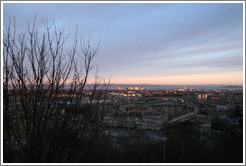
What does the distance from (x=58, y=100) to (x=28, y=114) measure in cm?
27

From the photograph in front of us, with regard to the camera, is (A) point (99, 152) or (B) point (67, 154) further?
(A) point (99, 152)

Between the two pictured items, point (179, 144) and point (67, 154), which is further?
point (179, 144)

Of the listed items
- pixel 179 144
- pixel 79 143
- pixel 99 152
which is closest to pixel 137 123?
pixel 179 144

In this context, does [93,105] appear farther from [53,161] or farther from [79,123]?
[53,161]

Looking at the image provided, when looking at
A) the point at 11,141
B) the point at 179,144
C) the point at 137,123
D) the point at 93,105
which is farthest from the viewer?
the point at 137,123

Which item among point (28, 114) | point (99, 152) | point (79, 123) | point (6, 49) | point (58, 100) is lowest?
point (99, 152)

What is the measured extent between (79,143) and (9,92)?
2.55 feet

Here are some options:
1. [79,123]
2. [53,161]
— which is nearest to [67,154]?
[53,161]

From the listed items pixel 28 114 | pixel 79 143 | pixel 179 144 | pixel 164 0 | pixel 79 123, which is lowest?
pixel 179 144

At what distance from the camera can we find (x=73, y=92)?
1.61 m

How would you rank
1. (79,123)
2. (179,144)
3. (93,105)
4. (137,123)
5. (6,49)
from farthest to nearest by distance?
(137,123), (179,144), (93,105), (79,123), (6,49)

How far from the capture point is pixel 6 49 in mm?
1413

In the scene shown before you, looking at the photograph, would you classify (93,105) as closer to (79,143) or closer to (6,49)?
(79,143)

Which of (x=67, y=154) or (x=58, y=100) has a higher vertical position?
(x=58, y=100)
